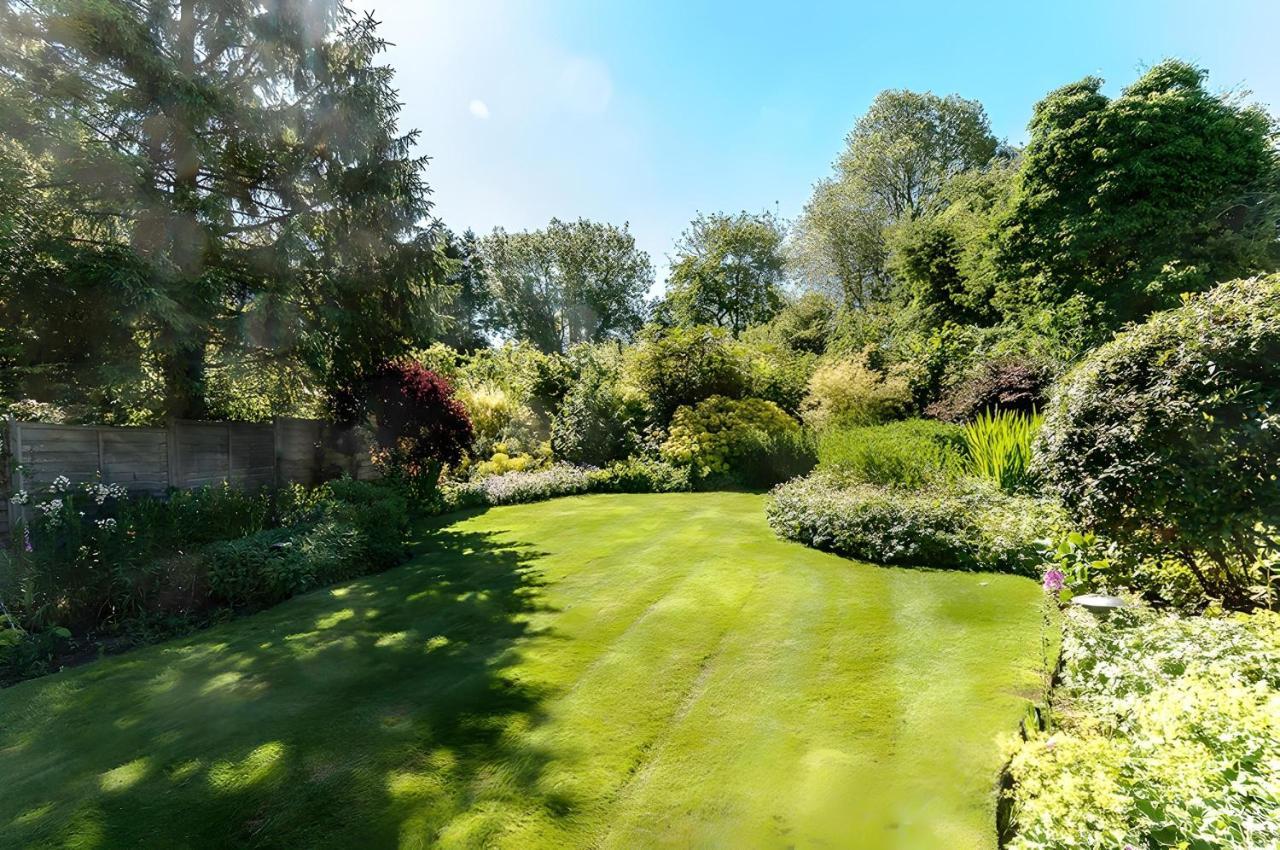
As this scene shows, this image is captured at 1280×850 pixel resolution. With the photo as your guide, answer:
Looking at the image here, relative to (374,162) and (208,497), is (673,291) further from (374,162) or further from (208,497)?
(208,497)

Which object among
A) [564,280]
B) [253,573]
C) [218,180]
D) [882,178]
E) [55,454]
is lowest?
[253,573]

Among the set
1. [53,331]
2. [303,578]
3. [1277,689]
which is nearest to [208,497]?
[303,578]

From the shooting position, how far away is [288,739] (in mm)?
2721

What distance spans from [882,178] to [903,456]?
65.6 ft

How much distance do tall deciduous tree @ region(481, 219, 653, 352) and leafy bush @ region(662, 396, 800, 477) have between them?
20800 millimetres

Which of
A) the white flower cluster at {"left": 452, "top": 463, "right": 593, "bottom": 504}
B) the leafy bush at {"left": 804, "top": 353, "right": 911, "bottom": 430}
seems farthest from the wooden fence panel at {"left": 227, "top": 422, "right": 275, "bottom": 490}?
the leafy bush at {"left": 804, "top": 353, "right": 911, "bottom": 430}

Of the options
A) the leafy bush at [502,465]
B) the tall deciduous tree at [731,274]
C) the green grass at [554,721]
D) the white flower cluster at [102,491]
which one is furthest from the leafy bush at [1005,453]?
the tall deciduous tree at [731,274]

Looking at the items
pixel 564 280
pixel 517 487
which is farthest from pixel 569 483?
pixel 564 280

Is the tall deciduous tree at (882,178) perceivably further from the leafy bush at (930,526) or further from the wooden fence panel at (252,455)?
the wooden fence panel at (252,455)

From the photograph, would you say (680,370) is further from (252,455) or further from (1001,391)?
(252,455)

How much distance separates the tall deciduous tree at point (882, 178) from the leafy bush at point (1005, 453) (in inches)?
684

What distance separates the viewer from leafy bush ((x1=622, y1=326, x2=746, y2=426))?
12.2 meters

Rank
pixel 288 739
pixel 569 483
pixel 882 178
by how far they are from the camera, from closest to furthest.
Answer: pixel 288 739 < pixel 569 483 < pixel 882 178

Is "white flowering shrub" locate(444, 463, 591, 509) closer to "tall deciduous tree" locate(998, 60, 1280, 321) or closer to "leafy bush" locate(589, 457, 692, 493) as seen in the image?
"leafy bush" locate(589, 457, 692, 493)
